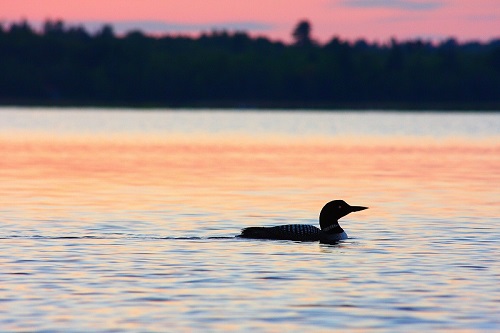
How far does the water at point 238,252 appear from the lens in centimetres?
1645

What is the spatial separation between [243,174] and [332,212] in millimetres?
A: 19790

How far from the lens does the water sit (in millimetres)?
16453

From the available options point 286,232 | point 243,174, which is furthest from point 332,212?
point 243,174

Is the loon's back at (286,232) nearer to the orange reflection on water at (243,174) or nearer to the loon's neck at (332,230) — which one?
the loon's neck at (332,230)

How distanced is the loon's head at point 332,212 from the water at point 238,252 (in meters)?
0.58

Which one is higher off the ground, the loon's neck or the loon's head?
the loon's head

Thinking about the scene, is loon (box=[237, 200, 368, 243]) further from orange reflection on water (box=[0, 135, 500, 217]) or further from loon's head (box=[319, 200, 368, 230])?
orange reflection on water (box=[0, 135, 500, 217])

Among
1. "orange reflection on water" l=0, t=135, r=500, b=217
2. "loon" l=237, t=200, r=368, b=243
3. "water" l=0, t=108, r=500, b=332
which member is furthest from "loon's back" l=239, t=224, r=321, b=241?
"orange reflection on water" l=0, t=135, r=500, b=217

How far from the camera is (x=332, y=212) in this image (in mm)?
25031

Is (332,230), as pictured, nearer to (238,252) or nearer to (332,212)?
(332,212)

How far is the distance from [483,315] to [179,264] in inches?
236

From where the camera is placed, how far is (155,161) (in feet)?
176

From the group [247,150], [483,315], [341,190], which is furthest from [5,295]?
[247,150]

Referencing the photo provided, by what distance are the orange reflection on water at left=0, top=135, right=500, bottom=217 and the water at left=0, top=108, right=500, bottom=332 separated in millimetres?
121
